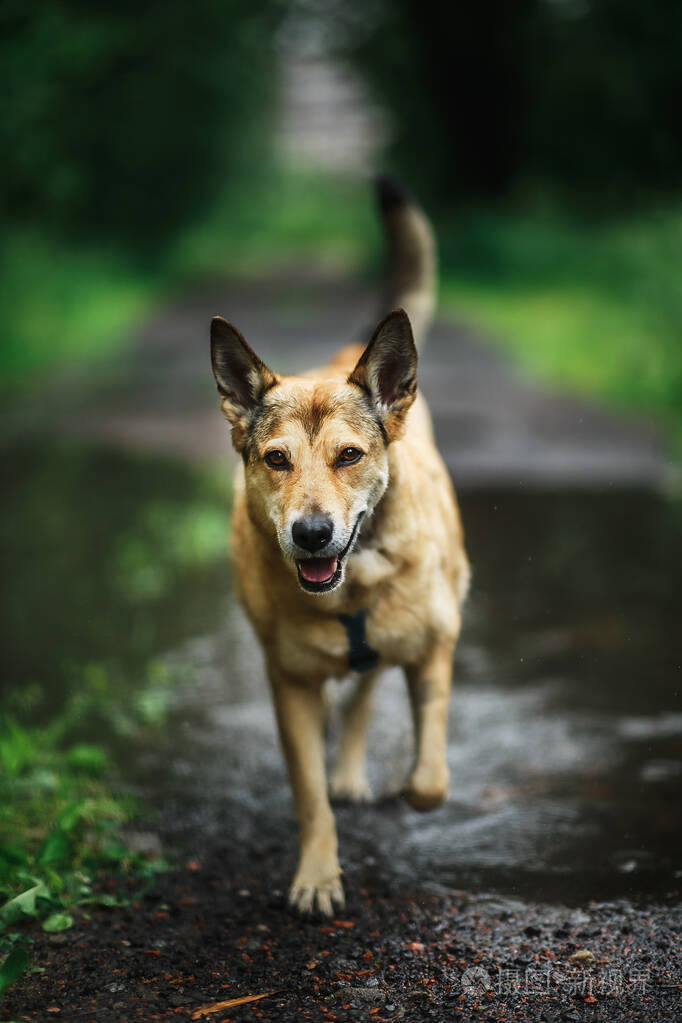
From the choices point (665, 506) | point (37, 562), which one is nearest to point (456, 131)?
point (665, 506)

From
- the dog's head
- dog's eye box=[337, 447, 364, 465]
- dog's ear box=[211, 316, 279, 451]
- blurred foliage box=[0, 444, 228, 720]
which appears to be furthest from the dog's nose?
blurred foliage box=[0, 444, 228, 720]

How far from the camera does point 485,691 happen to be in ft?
17.4

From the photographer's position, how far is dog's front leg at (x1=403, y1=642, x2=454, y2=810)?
3775mm

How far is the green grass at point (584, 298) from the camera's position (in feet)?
33.9

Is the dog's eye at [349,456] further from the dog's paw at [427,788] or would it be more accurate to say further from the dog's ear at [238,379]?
the dog's paw at [427,788]

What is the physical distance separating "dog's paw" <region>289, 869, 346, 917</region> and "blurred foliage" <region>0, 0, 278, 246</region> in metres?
12.7

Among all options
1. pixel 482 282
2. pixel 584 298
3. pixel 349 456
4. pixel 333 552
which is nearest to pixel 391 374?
pixel 349 456

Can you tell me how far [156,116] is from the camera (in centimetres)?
2072

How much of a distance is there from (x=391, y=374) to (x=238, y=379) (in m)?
0.50

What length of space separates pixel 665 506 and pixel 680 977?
216 inches

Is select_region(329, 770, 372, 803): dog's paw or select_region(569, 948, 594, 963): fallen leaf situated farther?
select_region(329, 770, 372, 803): dog's paw

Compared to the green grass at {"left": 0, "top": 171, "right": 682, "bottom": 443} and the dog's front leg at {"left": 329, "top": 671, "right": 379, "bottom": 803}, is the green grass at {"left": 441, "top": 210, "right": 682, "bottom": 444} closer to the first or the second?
the green grass at {"left": 0, "top": 171, "right": 682, "bottom": 443}

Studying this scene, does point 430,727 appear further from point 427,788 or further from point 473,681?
point 473,681

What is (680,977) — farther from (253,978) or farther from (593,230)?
(593,230)
